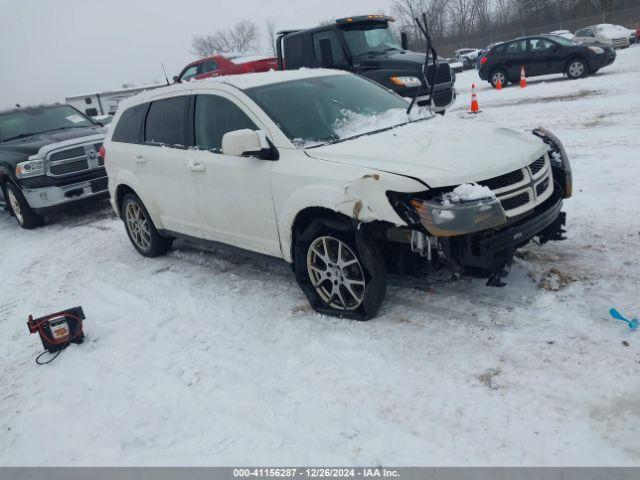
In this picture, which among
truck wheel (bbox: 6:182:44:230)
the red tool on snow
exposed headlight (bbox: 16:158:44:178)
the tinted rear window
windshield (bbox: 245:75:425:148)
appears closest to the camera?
the red tool on snow

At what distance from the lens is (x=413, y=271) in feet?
12.9

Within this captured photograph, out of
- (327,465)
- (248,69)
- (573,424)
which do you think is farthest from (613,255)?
(248,69)

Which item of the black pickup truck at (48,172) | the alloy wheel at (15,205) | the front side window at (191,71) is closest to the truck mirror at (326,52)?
the black pickup truck at (48,172)

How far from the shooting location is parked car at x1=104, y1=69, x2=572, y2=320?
3465mm

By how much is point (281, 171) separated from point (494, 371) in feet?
6.95

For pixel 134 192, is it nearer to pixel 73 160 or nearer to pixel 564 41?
pixel 73 160

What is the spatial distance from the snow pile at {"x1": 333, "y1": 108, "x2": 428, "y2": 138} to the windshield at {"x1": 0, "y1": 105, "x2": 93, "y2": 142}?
741 centimetres

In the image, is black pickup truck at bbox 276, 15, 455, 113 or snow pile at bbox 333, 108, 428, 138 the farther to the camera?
black pickup truck at bbox 276, 15, 455, 113

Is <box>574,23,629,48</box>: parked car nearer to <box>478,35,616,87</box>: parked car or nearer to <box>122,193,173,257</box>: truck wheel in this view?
<box>478,35,616,87</box>: parked car

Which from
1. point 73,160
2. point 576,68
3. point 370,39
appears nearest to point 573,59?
point 576,68

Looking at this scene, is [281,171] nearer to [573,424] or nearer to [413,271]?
[413,271]

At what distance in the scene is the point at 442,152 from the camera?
3.69 m

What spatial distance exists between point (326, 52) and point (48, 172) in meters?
5.77

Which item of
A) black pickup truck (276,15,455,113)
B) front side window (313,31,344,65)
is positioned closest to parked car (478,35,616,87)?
black pickup truck (276,15,455,113)
